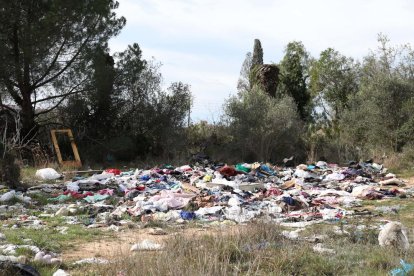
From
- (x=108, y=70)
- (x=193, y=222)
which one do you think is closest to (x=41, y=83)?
(x=108, y=70)

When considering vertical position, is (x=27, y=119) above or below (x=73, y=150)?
above

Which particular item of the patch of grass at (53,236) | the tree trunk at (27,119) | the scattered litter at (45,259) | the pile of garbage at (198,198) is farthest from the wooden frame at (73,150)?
the scattered litter at (45,259)

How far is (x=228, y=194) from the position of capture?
10.2 meters

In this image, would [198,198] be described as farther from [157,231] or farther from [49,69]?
[49,69]

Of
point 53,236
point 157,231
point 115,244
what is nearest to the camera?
point 115,244

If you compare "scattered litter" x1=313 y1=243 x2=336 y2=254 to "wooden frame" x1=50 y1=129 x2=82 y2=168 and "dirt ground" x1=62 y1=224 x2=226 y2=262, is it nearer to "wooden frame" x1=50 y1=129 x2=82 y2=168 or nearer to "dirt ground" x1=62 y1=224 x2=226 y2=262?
"dirt ground" x1=62 y1=224 x2=226 y2=262

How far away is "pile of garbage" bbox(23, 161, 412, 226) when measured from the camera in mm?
8219

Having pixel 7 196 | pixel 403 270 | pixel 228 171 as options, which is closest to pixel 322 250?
pixel 403 270

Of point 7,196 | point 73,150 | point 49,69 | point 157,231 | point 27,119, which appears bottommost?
point 157,231

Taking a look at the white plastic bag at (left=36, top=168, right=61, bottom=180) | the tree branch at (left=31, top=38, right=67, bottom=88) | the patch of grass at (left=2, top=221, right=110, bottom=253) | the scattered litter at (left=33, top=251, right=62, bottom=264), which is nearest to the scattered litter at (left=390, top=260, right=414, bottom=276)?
the scattered litter at (left=33, top=251, right=62, bottom=264)

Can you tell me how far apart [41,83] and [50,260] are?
1383 cm

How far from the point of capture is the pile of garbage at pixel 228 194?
27.0ft

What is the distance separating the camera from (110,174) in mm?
Answer: 13383

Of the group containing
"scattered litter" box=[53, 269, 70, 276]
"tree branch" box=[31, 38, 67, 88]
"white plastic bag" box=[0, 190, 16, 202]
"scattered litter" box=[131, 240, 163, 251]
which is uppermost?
"tree branch" box=[31, 38, 67, 88]
